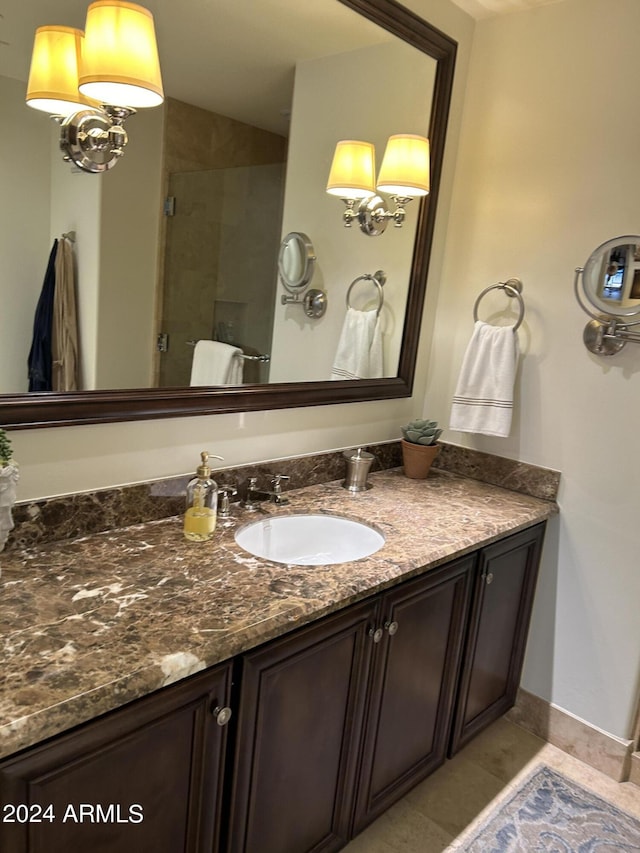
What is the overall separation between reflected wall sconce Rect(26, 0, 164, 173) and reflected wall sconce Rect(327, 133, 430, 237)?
2.27 feet

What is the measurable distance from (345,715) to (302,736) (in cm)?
15

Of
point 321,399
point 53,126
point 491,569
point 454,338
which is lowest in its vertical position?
point 491,569

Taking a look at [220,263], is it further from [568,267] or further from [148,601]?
[568,267]

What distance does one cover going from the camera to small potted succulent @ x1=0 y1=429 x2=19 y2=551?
118 centimetres

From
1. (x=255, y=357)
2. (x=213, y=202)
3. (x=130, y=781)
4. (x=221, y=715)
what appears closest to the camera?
(x=130, y=781)

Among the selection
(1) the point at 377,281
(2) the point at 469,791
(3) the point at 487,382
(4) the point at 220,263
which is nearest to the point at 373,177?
(1) the point at 377,281

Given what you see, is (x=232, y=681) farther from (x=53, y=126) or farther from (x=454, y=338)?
(x=454, y=338)

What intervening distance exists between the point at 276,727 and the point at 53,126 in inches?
51.5

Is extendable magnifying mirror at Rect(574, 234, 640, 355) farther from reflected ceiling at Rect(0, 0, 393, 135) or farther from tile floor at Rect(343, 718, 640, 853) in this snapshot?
tile floor at Rect(343, 718, 640, 853)

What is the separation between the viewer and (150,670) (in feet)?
3.25

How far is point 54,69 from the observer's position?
4.12ft

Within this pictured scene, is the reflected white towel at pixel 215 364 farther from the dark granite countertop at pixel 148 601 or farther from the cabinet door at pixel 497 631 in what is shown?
the cabinet door at pixel 497 631

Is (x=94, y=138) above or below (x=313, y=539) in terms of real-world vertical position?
above

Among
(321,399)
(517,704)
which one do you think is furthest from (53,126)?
(517,704)
